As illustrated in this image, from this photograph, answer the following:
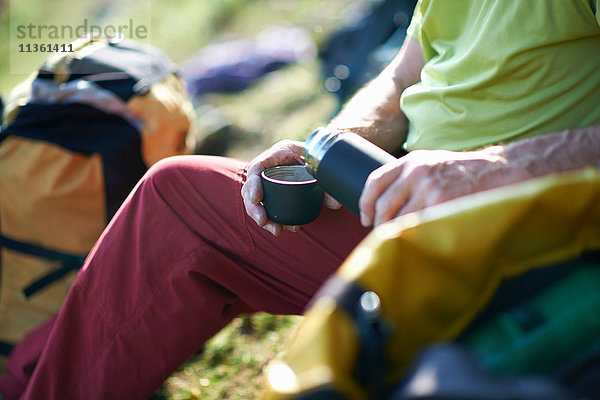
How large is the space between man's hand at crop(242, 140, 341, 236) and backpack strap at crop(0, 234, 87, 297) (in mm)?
1192

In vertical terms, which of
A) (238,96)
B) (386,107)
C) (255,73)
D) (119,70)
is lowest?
(238,96)

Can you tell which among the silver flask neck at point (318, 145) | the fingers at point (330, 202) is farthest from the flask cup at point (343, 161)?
the fingers at point (330, 202)

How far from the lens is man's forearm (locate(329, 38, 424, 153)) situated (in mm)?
1504

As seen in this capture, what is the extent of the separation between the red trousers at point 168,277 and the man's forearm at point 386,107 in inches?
11.8

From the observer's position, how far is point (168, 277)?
133cm

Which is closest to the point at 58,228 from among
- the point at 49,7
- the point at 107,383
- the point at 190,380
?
the point at 190,380

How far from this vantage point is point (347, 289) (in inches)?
26.0

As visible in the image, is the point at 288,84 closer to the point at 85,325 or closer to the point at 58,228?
the point at 58,228

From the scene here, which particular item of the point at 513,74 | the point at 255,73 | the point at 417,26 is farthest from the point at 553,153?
the point at 255,73

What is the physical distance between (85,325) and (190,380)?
682mm

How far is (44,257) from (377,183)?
176 cm

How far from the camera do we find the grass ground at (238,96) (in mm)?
1958

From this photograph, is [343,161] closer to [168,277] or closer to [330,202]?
[330,202]

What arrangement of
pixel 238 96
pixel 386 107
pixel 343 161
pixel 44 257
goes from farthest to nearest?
pixel 238 96, pixel 44 257, pixel 386 107, pixel 343 161
